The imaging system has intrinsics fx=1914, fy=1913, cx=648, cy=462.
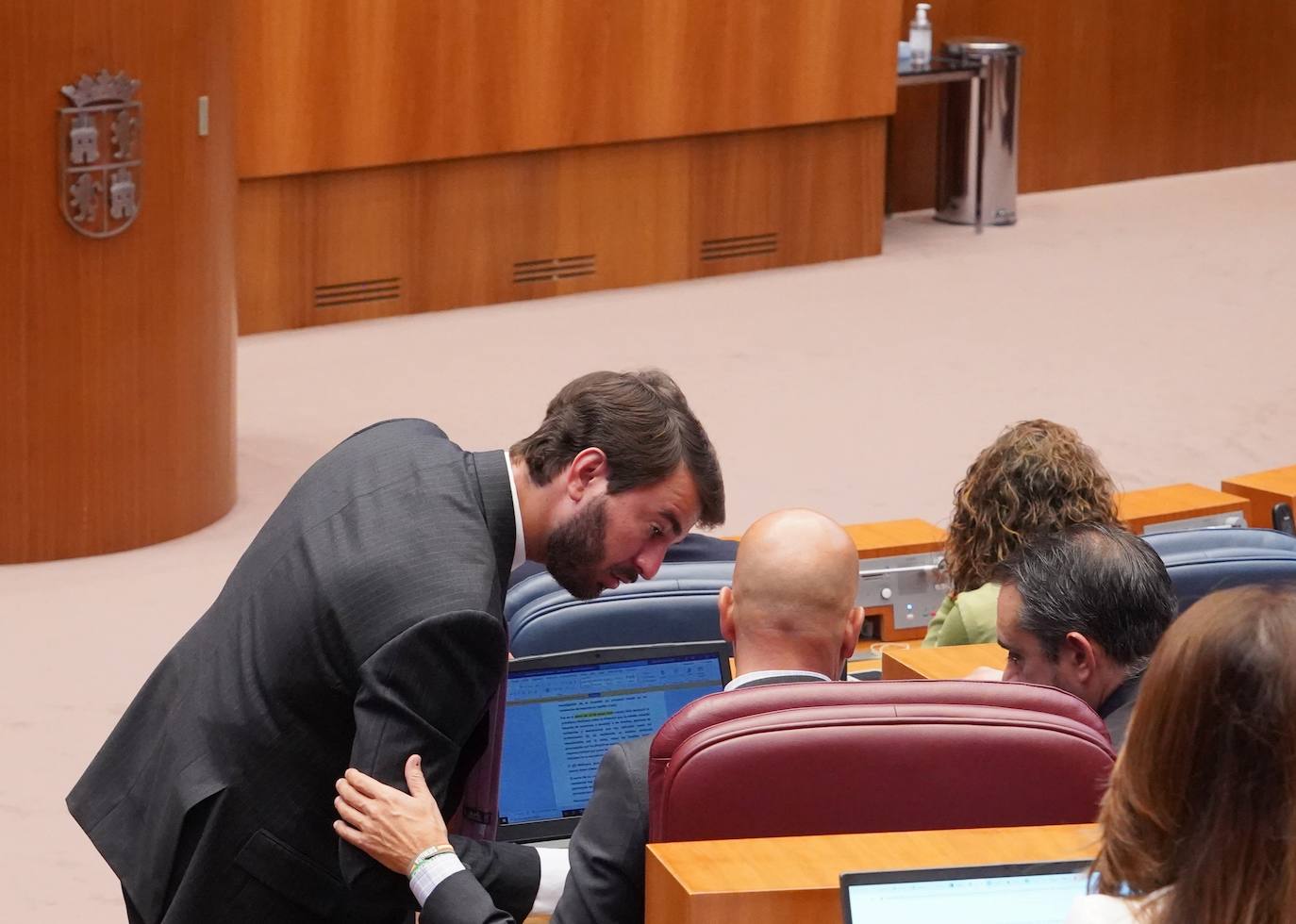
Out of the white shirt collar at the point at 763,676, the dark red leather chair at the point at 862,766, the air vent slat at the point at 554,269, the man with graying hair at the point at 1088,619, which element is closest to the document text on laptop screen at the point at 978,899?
the dark red leather chair at the point at 862,766

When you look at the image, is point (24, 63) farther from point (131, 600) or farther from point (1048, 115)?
point (1048, 115)

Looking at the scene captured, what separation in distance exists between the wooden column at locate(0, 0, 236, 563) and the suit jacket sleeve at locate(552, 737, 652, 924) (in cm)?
368

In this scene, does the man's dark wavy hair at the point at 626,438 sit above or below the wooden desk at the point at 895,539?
above

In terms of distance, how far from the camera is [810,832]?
1.74 metres

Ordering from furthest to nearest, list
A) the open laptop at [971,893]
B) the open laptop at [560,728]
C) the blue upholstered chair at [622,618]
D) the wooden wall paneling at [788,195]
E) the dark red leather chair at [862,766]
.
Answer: the wooden wall paneling at [788,195], the blue upholstered chair at [622,618], the open laptop at [560,728], the dark red leather chair at [862,766], the open laptop at [971,893]

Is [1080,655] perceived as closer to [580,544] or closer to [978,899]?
[580,544]

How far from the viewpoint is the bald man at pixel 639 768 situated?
1.81 metres

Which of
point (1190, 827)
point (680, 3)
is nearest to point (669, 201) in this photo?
point (680, 3)

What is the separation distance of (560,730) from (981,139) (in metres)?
7.97

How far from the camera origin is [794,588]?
6.95 ft

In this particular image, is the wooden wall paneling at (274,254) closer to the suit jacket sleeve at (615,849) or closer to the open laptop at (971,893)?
the suit jacket sleeve at (615,849)

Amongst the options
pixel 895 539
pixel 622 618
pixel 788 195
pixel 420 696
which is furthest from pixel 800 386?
pixel 420 696

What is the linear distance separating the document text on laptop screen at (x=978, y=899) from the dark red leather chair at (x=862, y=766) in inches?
7.1

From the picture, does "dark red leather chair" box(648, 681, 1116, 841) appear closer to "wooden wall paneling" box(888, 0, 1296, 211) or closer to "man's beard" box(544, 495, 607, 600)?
"man's beard" box(544, 495, 607, 600)
